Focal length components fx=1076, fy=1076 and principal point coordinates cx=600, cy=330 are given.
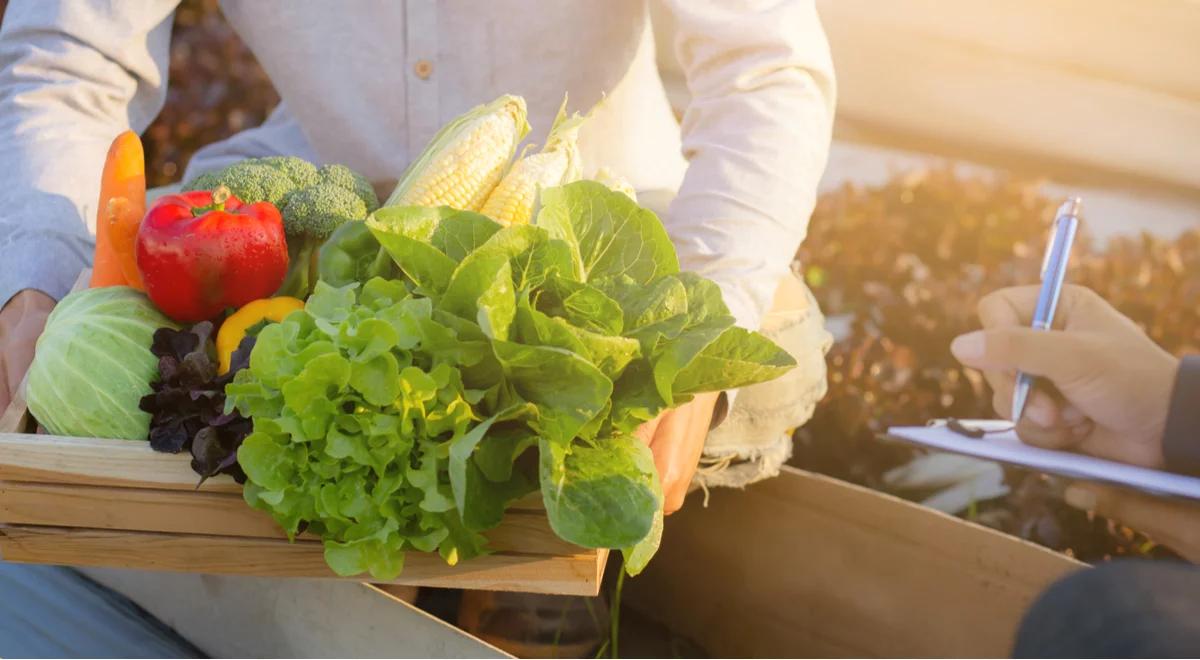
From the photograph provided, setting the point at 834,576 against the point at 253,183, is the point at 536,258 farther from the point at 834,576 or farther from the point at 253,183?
the point at 834,576

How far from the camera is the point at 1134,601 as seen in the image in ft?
2.42

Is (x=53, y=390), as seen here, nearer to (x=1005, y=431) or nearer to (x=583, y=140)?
(x=583, y=140)

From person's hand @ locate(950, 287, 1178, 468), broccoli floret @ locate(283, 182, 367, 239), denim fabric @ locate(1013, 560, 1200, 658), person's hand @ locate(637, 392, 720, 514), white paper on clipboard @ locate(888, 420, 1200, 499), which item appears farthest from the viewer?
person's hand @ locate(950, 287, 1178, 468)

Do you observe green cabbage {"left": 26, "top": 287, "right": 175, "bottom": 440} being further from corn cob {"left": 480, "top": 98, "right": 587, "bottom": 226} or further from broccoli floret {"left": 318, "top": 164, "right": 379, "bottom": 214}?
corn cob {"left": 480, "top": 98, "right": 587, "bottom": 226}

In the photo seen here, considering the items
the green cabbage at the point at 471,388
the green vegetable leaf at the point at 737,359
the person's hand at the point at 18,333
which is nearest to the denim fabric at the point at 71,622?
the person's hand at the point at 18,333

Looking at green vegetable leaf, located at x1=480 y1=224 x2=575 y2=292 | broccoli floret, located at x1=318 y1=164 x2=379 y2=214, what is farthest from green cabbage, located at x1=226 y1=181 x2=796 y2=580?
broccoli floret, located at x1=318 y1=164 x2=379 y2=214

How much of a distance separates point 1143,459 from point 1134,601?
150 centimetres

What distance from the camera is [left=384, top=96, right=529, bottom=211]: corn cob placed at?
1.38 m

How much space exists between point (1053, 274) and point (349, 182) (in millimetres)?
1471

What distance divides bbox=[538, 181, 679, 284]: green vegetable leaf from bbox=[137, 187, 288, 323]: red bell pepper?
420 mm

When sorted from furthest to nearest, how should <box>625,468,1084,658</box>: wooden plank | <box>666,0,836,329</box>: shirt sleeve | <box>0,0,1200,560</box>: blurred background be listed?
<box>0,0,1200,560</box>: blurred background < <box>625,468,1084,658</box>: wooden plank < <box>666,0,836,329</box>: shirt sleeve

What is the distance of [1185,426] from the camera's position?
1.99 metres

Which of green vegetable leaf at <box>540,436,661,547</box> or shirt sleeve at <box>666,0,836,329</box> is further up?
shirt sleeve at <box>666,0,836,329</box>

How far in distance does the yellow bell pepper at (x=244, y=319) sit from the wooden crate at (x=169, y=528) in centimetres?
15
